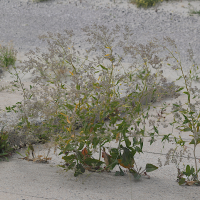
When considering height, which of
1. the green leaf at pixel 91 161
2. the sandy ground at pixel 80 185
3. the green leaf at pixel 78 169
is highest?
the green leaf at pixel 91 161

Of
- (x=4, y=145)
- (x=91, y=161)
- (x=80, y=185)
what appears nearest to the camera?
(x=80, y=185)

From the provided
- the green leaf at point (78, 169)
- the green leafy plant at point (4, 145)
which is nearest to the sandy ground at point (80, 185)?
the green leaf at point (78, 169)

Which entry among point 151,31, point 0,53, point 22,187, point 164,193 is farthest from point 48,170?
point 151,31

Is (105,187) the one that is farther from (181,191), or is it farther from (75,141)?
(181,191)

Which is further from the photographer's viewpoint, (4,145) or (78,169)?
(4,145)

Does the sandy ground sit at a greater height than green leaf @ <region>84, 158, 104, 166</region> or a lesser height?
lesser

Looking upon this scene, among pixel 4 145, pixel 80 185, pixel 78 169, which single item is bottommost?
pixel 80 185

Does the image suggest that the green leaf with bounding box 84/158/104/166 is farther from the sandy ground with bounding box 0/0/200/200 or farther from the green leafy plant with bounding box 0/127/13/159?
the green leafy plant with bounding box 0/127/13/159

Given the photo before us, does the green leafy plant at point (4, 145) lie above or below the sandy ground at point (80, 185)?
above

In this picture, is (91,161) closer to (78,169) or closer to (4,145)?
(78,169)

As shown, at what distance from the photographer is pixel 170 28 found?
810 centimetres

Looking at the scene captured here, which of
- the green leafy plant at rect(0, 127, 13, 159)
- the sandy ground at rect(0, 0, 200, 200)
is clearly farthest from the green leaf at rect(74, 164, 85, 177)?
the green leafy plant at rect(0, 127, 13, 159)

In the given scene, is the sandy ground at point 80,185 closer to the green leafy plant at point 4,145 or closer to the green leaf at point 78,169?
the green leaf at point 78,169

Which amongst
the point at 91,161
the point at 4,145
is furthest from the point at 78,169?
the point at 4,145
